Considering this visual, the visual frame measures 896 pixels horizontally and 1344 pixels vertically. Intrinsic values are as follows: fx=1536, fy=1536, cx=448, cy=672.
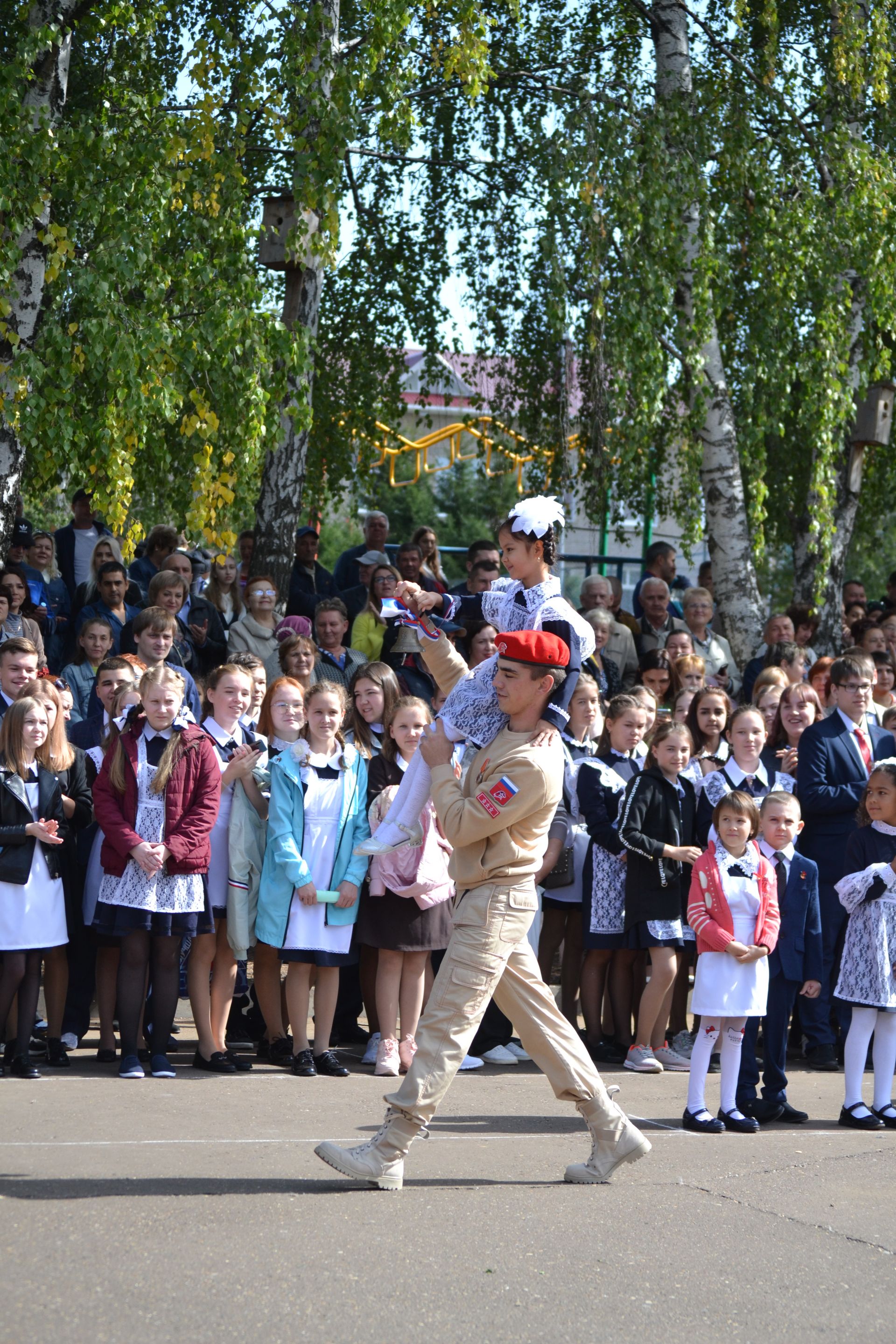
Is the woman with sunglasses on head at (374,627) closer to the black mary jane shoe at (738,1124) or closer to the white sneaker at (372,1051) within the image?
the white sneaker at (372,1051)

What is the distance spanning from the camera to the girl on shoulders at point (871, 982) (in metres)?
7.06

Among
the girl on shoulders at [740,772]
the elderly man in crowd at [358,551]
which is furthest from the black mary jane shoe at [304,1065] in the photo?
the elderly man in crowd at [358,551]

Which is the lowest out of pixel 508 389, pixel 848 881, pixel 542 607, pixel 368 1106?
pixel 368 1106

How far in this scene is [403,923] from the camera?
7723mm

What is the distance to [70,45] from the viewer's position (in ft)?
34.7

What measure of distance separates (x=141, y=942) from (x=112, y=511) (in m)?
3.69

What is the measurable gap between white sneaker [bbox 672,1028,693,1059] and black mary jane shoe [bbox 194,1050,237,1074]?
2.47 metres

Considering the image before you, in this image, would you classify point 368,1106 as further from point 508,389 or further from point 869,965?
point 508,389

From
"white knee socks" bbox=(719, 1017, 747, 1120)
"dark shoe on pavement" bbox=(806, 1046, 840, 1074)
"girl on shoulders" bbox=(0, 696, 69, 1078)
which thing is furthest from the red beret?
"dark shoe on pavement" bbox=(806, 1046, 840, 1074)

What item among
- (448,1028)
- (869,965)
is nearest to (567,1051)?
(448,1028)

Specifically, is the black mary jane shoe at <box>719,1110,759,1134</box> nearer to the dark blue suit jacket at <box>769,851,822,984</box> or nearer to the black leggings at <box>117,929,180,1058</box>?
the dark blue suit jacket at <box>769,851,822,984</box>

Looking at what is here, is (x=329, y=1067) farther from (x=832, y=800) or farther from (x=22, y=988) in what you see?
(x=832, y=800)

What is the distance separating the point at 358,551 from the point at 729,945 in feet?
24.5

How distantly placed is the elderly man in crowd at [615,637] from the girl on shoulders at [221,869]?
4569 mm
